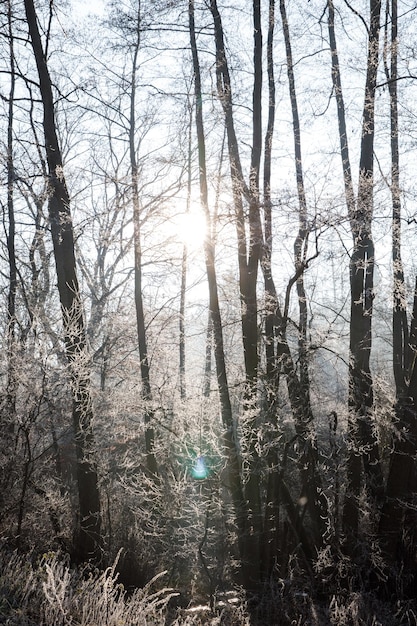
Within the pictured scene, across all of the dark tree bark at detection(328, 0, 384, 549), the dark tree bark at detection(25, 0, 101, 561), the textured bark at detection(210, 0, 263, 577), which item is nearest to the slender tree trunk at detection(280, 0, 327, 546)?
the dark tree bark at detection(328, 0, 384, 549)

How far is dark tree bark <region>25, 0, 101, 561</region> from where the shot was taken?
906cm

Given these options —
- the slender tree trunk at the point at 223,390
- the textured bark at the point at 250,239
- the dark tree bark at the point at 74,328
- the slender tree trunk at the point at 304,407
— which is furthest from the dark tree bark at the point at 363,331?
the dark tree bark at the point at 74,328

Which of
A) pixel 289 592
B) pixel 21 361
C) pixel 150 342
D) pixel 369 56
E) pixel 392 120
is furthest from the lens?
pixel 150 342

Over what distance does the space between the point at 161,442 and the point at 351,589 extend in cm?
410

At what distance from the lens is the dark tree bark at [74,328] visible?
9062 mm

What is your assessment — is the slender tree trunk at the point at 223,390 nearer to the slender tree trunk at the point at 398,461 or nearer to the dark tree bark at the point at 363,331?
the dark tree bark at the point at 363,331

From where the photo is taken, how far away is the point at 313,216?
28.7 ft

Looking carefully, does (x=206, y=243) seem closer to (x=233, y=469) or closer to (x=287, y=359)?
(x=287, y=359)

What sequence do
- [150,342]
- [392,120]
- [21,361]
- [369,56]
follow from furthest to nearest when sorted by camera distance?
[150,342] < [392,120] < [369,56] < [21,361]

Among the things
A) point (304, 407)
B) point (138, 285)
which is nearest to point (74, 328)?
point (304, 407)

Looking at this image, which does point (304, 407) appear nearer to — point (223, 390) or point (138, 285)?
point (223, 390)

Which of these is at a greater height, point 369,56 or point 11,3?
point 11,3

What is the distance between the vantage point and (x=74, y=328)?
355 inches

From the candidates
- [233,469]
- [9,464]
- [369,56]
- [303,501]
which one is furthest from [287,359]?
[369,56]
